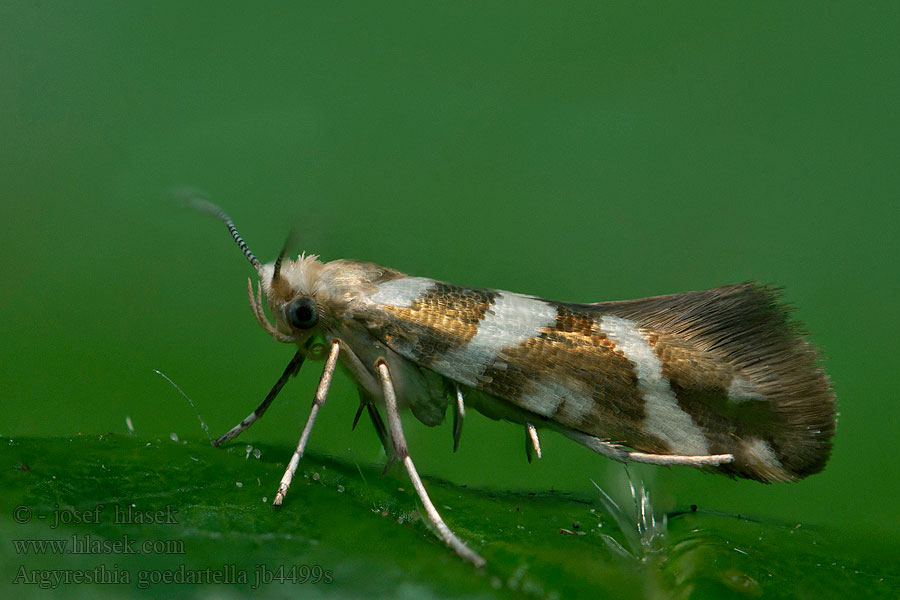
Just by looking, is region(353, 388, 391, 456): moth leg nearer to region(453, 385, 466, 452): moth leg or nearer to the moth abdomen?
region(453, 385, 466, 452): moth leg

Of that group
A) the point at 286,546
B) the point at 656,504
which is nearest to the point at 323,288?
the point at 286,546

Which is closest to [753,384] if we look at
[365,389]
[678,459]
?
[678,459]

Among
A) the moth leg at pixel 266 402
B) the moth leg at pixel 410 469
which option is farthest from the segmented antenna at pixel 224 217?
the moth leg at pixel 410 469

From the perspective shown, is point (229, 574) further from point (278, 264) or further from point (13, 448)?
point (278, 264)

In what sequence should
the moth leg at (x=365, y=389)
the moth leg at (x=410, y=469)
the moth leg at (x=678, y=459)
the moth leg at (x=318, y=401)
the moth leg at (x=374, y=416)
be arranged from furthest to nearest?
the moth leg at (x=374, y=416) → the moth leg at (x=365, y=389) → the moth leg at (x=678, y=459) → the moth leg at (x=318, y=401) → the moth leg at (x=410, y=469)

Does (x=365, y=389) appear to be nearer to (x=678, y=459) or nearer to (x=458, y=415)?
(x=458, y=415)

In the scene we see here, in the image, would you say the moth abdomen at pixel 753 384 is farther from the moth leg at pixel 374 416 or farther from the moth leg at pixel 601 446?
the moth leg at pixel 374 416
